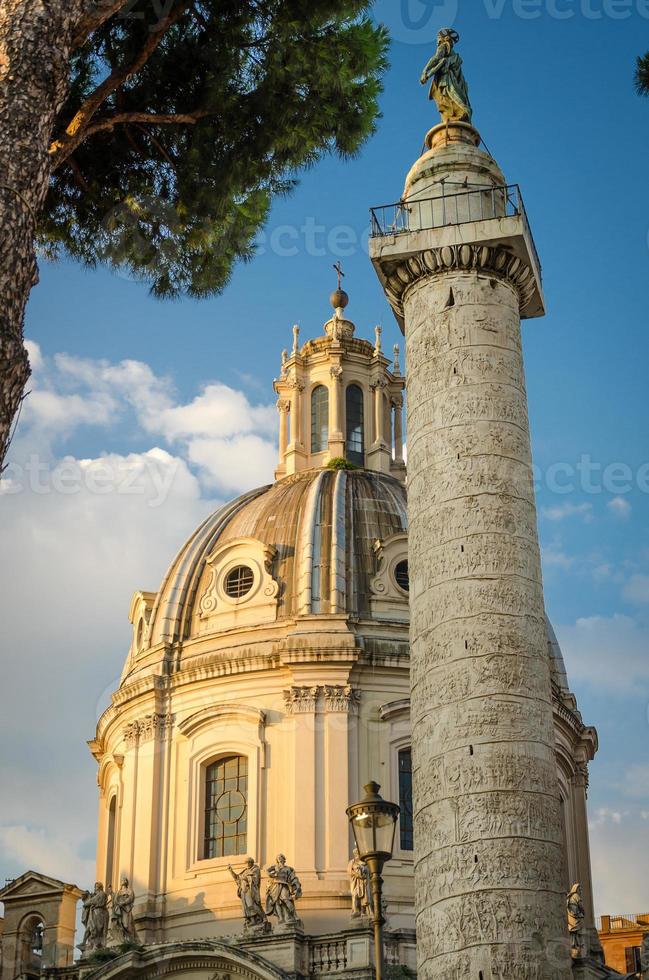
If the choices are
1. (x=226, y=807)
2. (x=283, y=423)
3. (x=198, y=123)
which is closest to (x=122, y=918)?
(x=226, y=807)

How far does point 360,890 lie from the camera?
→ 3161 cm

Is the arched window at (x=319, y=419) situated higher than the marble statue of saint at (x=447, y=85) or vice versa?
the arched window at (x=319, y=419)

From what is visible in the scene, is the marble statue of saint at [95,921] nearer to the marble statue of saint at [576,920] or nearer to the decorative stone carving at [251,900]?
the decorative stone carving at [251,900]

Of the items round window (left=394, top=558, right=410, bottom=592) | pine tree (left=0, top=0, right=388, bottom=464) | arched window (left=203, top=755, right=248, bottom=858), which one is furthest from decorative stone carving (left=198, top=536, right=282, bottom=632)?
pine tree (left=0, top=0, right=388, bottom=464)

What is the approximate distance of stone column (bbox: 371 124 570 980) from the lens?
1714cm

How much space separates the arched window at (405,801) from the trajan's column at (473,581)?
659 inches

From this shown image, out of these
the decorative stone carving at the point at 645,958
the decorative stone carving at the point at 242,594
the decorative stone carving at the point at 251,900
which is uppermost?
the decorative stone carving at the point at 242,594

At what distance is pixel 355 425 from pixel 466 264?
25.0 meters

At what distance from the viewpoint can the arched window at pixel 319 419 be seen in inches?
1786

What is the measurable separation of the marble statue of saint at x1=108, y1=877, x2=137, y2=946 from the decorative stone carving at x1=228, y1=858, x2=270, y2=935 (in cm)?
290

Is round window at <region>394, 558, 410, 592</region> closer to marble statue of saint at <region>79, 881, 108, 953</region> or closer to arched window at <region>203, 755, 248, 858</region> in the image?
arched window at <region>203, 755, 248, 858</region>

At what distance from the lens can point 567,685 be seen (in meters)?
40.9

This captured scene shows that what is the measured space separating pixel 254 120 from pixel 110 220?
212 centimetres

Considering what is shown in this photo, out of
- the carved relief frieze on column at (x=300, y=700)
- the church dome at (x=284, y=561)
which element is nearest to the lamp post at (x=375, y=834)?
the carved relief frieze on column at (x=300, y=700)
